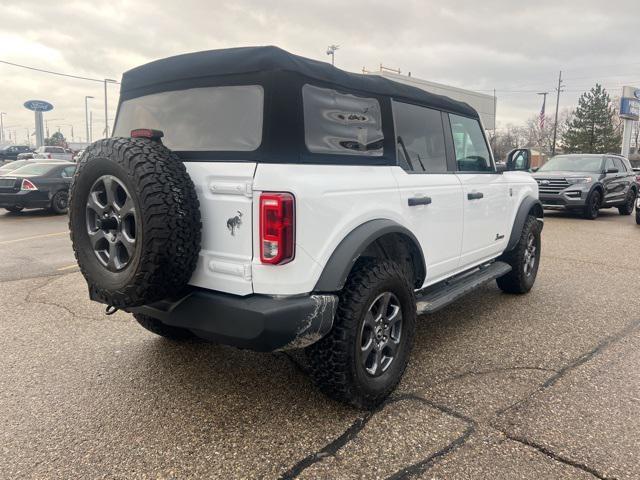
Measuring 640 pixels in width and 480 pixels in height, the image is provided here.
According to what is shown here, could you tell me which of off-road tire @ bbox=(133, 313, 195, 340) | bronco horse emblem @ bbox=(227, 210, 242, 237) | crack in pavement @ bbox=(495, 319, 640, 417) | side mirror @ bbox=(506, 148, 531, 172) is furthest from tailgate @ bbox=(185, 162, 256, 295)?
side mirror @ bbox=(506, 148, 531, 172)

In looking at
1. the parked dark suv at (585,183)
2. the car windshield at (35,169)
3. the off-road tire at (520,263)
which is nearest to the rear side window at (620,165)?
the parked dark suv at (585,183)

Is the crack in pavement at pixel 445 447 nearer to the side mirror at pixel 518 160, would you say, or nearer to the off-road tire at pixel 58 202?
the side mirror at pixel 518 160

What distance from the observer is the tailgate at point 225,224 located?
2.42m

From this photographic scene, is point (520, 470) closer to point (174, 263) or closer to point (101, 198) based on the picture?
point (174, 263)

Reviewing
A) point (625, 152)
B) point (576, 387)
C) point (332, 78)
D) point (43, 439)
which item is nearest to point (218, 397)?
point (43, 439)

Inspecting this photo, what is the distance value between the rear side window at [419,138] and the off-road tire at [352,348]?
0.91 m

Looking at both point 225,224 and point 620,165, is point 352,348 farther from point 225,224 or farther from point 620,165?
point 620,165

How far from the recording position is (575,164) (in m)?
13.3

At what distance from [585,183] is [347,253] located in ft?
38.4

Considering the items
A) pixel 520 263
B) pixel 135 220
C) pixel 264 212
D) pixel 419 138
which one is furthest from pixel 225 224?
pixel 520 263

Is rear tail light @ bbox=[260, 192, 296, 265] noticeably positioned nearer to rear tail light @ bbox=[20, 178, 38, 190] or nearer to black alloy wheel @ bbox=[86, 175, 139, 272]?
black alloy wheel @ bbox=[86, 175, 139, 272]

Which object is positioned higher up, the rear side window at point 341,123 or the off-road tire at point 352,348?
the rear side window at point 341,123

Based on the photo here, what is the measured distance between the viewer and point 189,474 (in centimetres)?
229

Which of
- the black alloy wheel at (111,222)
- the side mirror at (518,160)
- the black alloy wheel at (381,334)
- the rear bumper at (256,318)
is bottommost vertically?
the black alloy wheel at (381,334)
